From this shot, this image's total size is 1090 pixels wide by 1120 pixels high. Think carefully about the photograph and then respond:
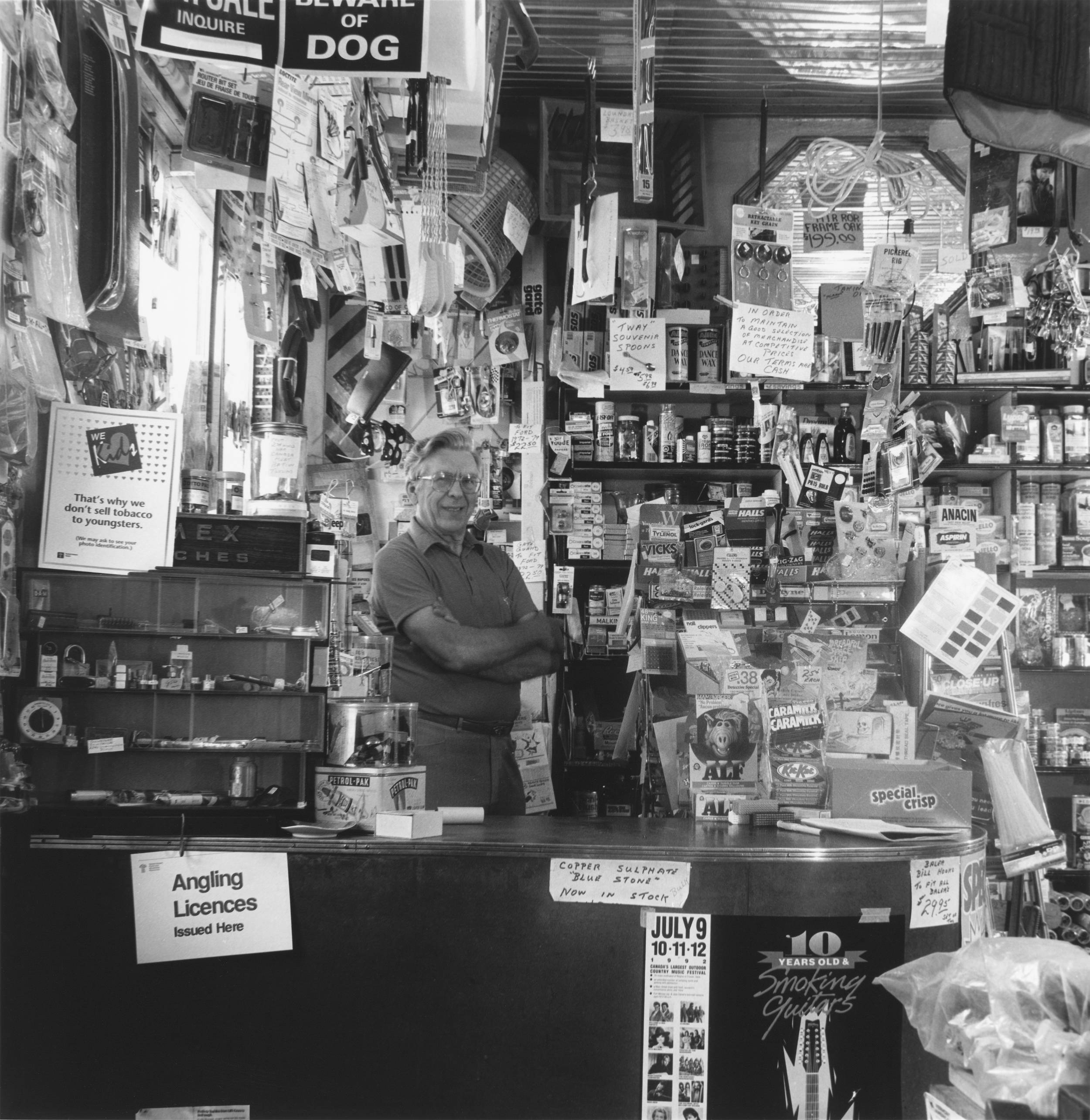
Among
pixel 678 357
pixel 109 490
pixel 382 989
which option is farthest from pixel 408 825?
pixel 678 357

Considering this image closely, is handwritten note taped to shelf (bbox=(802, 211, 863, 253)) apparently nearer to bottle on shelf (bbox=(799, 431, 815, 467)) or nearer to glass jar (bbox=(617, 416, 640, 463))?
bottle on shelf (bbox=(799, 431, 815, 467))

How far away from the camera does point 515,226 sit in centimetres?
549

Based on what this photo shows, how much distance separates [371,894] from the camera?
2.40 m

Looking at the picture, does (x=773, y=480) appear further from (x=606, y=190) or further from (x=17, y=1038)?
(x=17, y=1038)

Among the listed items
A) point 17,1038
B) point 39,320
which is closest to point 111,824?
point 17,1038

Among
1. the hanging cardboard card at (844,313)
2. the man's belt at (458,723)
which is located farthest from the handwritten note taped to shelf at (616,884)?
the hanging cardboard card at (844,313)

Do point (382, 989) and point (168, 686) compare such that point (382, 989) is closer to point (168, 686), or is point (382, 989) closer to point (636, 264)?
point (168, 686)

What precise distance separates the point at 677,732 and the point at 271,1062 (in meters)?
1.36

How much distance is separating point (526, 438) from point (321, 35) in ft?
10.7

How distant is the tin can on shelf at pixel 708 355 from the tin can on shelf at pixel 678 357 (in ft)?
0.19

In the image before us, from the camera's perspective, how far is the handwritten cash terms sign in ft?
7.82

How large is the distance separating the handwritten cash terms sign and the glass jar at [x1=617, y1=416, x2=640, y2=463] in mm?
3567

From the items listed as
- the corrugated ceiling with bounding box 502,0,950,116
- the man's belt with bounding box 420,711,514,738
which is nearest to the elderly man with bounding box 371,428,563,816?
the man's belt with bounding box 420,711,514,738

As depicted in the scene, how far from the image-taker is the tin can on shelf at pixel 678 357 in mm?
5660
